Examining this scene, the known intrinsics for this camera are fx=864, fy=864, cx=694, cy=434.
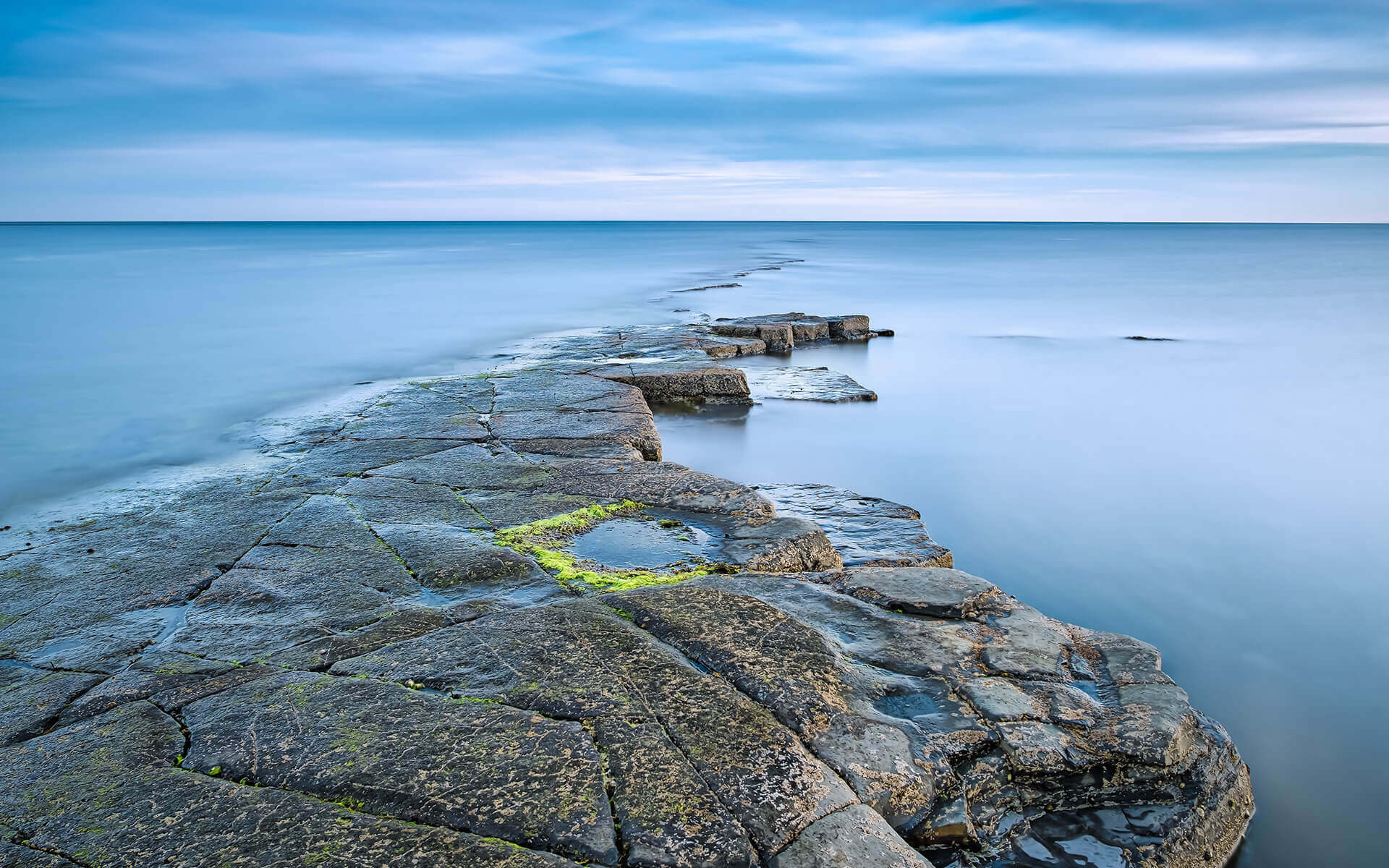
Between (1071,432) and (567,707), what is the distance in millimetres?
7910

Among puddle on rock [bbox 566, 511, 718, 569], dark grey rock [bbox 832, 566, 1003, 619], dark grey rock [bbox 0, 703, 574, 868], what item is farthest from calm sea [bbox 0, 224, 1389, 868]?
dark grey rock [bbox 0, 703, 574, 868]

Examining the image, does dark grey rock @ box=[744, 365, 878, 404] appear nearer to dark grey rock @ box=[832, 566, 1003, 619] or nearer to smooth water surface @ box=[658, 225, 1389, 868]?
smooth water surface @ box=[658, 225, 1389, 868]

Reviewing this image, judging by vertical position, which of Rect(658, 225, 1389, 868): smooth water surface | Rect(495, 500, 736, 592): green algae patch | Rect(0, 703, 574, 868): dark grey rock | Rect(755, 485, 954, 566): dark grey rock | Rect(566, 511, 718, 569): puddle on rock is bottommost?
Rect(658, 225, 1389, 868): smooth water surface

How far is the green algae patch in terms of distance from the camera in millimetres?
3996

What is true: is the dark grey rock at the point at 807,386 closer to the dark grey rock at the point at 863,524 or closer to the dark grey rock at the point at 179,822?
the dark grey rock at the point at 863,524

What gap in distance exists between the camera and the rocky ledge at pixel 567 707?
2303 millimetres

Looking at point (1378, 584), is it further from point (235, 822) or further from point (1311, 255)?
point (1311, 255)

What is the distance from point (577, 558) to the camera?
429cm

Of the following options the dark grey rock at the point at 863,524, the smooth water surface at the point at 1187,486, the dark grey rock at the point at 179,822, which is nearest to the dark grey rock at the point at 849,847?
the dark grey rock at the point at 179,822

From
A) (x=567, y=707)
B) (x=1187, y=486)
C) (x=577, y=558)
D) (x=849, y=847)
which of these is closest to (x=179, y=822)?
(x=567, y=707)

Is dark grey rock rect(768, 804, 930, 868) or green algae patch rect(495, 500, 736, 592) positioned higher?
green algae patch rect(495, 500, 736, 592)

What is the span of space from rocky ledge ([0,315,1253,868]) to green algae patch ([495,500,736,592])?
2 cm

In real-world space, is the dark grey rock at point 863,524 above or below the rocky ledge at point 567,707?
below

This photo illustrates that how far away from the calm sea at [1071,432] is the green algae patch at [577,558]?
2.38 metres
